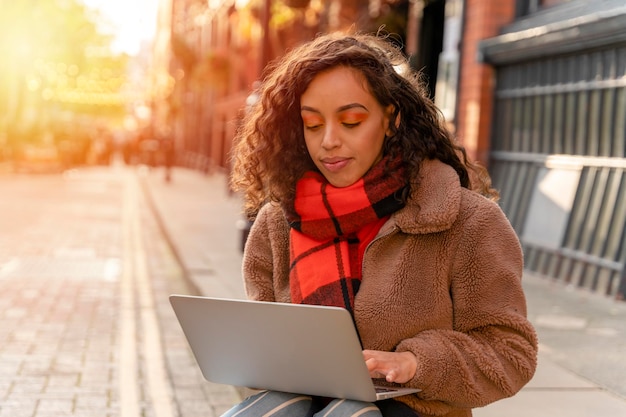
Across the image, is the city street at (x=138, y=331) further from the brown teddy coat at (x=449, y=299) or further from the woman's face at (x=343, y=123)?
the woman's face at (x=343, y=123)

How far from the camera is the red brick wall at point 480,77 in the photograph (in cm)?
1035

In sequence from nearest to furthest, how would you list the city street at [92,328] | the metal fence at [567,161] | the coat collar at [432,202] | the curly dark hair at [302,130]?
the coat collar at [432,202] → the curly dark hair at [302,130] → the city street at [92,328] → the metal fence at [567,161]

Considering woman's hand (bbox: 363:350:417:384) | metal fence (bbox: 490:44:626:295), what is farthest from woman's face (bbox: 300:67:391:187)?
metal fence (bbox: 490:44:626:295)

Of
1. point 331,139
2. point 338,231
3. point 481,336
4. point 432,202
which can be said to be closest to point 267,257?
point 338,231

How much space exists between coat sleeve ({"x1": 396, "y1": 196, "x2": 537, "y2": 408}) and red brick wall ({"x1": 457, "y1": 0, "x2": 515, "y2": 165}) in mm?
7704

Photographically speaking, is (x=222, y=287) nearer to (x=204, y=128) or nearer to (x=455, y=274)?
(x=455, y=274)

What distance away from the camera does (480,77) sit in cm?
1039

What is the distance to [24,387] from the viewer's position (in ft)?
17.4

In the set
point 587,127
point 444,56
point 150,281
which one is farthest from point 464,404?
point 444,56

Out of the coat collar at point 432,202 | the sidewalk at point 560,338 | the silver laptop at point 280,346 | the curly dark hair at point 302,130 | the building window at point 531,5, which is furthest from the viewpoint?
the building window at point 531,5

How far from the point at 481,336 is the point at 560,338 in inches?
151

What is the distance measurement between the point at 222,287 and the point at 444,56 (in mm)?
4504

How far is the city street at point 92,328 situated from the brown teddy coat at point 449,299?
2.55 m

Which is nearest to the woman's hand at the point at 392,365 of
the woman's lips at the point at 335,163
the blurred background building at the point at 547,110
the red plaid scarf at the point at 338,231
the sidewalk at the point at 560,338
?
the red plaid scarf at the point at 338,231
